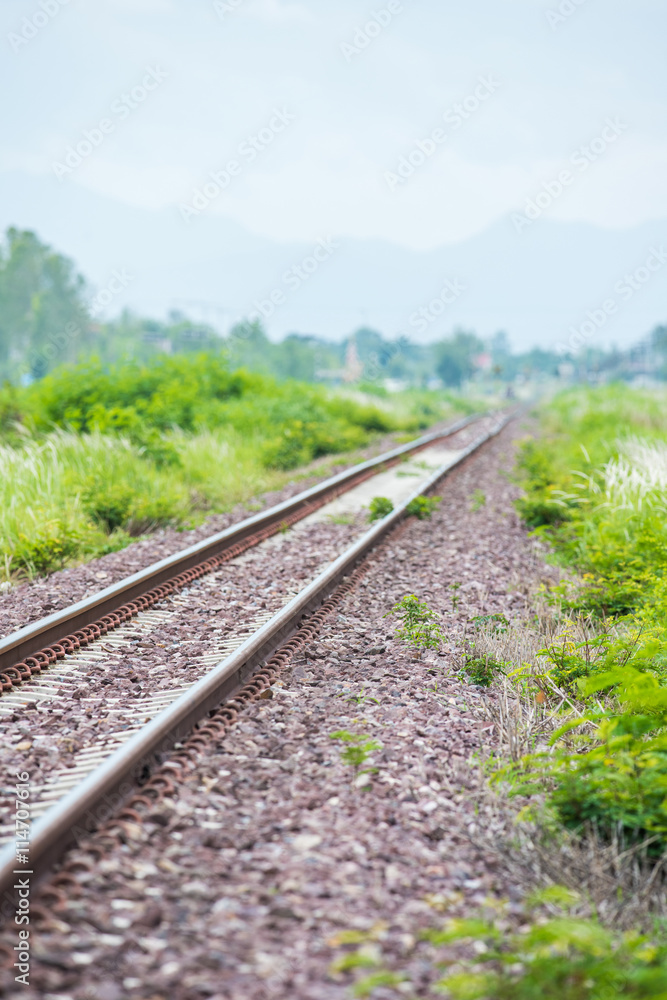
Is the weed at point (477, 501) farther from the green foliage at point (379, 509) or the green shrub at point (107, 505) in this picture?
the green shrub at point (107, 505)

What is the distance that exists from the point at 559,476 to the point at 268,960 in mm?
10305

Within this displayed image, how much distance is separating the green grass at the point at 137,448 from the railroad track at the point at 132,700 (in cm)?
163

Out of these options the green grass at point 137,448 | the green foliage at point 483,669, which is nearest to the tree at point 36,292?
the green grass at point 137,448

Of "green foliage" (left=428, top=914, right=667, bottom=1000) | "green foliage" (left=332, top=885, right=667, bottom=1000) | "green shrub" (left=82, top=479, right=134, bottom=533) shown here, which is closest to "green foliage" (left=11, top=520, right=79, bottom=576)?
"green shrub" (left=82, top=479, right=134, bottom=533)

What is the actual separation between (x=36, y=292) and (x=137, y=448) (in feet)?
277

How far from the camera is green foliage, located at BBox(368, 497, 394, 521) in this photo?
30.3ft

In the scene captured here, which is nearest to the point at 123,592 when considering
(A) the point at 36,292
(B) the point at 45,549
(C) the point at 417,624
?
(B) the point at 45,549

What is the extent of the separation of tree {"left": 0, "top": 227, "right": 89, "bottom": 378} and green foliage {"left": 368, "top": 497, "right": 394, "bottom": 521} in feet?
262

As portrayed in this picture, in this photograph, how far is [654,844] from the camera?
272 cm

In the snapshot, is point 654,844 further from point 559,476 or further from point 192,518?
point 559,476

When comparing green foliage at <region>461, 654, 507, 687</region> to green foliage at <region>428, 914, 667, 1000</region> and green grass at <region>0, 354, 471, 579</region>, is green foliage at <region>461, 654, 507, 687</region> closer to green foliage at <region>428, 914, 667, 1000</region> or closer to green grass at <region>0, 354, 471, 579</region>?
green foliage at <region>428, 914, 667, 1000</region>

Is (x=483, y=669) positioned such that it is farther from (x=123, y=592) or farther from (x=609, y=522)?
(x=609, y=522)

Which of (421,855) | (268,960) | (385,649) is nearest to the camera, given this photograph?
(268,960)

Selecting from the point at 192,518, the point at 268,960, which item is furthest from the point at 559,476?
the point at 268,960
